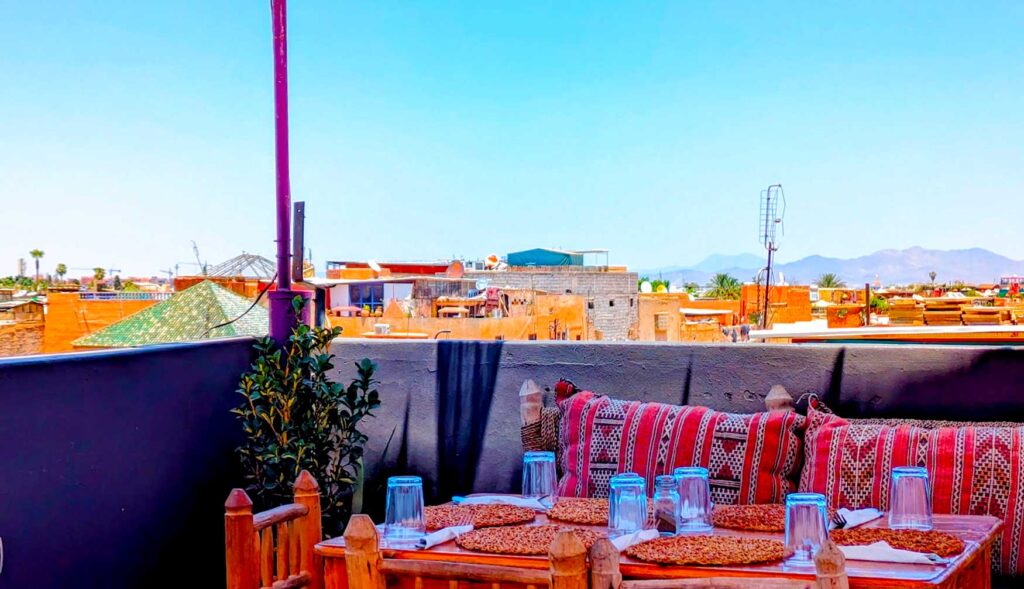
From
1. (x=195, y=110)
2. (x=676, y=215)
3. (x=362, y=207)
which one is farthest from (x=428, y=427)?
(x=676, y=215)

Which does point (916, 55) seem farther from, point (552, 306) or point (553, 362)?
point (553, 362)

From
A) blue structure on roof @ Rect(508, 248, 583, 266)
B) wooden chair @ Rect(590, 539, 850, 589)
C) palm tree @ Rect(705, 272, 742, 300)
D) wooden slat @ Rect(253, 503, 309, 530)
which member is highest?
blue structure on roof @ Rect(508, 248, 583, 266)

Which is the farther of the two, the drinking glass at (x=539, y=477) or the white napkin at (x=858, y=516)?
the drinking glass at (x=539, y=477)

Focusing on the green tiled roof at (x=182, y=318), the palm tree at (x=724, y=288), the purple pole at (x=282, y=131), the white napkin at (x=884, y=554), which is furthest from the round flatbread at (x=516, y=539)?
the palm tree at (x=724, y=288)

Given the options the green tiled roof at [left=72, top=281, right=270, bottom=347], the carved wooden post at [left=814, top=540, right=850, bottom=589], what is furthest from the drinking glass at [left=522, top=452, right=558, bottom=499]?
the green tiled roof at [left=72, top=281, right=270, bottom=347]

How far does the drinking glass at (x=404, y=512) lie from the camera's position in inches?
84.7

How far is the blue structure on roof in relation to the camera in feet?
150

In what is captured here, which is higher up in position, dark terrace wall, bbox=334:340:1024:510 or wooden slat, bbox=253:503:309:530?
dark terrace wall, bbox=334:340:1024:510

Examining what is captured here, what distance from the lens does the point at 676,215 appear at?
12281 cm

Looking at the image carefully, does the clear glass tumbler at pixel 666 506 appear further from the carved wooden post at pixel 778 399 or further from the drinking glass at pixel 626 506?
the carved wooden post at pixel 778 399

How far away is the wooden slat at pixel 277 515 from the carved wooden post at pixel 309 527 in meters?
0.02

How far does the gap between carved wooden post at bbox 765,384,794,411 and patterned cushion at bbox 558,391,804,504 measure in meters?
0.17

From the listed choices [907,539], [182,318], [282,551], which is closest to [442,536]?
[282,551]

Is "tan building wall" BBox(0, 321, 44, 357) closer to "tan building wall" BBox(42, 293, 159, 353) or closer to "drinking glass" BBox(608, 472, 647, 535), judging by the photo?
"tan building wall" BBox(42, 293, 159, 353)
